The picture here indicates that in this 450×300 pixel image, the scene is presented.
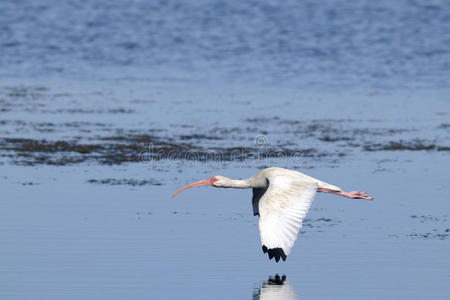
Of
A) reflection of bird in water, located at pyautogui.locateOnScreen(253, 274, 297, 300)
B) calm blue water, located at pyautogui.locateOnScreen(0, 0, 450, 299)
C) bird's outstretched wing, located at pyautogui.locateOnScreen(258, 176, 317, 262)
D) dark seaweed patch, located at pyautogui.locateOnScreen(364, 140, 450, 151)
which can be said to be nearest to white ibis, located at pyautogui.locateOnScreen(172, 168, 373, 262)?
bird's outstretched wing, located at pyautogui.locateOnScreen(258, 176, 317, 262)

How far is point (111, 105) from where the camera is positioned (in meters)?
20.8

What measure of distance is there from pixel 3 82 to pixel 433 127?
36.8 feet

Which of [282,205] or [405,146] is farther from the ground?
[405,146]

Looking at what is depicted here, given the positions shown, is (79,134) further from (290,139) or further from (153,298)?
(153,298)

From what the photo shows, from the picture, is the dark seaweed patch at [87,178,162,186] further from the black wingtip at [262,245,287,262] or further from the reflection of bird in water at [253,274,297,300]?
the black wingtip at [262,245,287,262]

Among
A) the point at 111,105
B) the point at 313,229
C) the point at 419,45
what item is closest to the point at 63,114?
the point at 111,105

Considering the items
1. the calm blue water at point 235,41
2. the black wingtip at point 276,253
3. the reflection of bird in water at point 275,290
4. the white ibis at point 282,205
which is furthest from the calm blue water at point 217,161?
the white ibis at point 282,205

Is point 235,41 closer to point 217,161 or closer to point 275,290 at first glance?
point 217,161

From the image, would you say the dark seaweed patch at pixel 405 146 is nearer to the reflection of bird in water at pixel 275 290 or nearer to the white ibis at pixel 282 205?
the white ibis at pixel 282 205

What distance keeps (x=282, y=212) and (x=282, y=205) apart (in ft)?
0.43

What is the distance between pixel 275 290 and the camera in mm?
9211

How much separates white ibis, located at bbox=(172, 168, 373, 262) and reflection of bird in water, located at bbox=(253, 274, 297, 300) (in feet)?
0.82

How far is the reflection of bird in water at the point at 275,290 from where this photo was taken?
902 cm

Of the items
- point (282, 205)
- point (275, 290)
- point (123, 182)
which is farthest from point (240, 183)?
point (123, 182)
